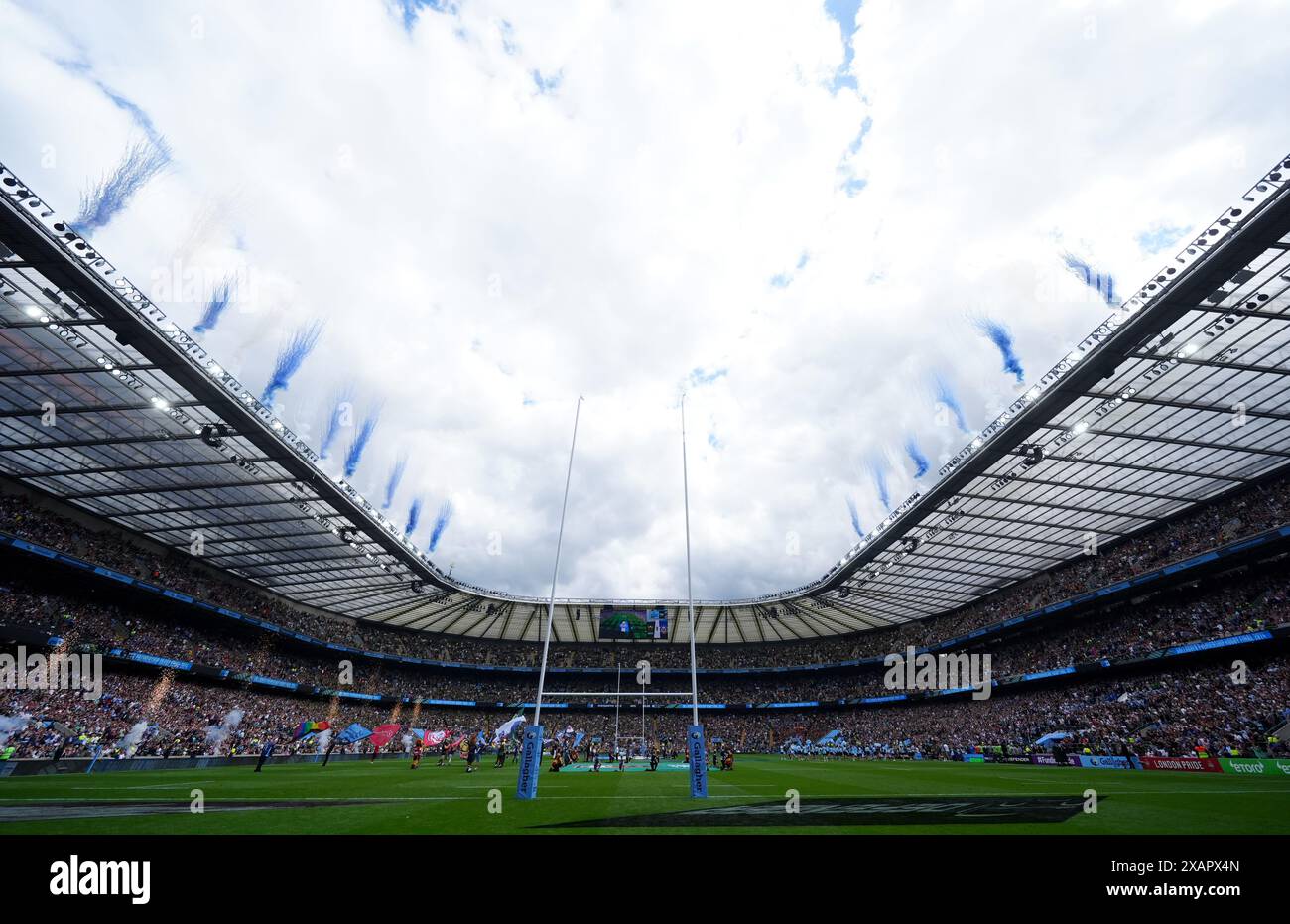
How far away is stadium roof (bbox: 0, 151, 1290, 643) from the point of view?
1989 centimetres

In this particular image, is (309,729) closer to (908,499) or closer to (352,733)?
(352,733)

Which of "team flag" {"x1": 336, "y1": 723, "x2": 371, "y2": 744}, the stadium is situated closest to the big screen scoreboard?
the stadium

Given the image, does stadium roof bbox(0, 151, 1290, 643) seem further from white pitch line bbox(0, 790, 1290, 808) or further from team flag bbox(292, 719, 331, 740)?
white pitch line bbox(0, 790, 1290, 808)

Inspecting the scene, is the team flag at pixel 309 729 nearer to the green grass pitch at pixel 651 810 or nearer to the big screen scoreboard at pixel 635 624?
the big screen scoreboard at pixel 635 624

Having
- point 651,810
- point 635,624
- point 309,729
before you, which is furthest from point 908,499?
point 309,729

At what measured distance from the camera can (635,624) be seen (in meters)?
61.0

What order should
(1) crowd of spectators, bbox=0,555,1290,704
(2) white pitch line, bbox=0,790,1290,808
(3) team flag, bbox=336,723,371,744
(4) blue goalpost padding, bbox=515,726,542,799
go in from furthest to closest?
(3) team flag, bbox=336,723,371,744, (1) crowd of spectators, bbox=0,555,1290,704, (4) blue goalpost padding, bbox=515,726,542,799, (2) white pitch line, bbox=0,790,1290,808

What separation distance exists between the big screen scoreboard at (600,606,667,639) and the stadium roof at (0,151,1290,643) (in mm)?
17490

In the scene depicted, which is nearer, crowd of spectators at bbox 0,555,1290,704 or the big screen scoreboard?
crowd of spectators at bbox 0,555,1290,704

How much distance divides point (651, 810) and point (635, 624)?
4969 cm

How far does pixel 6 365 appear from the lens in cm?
2339
